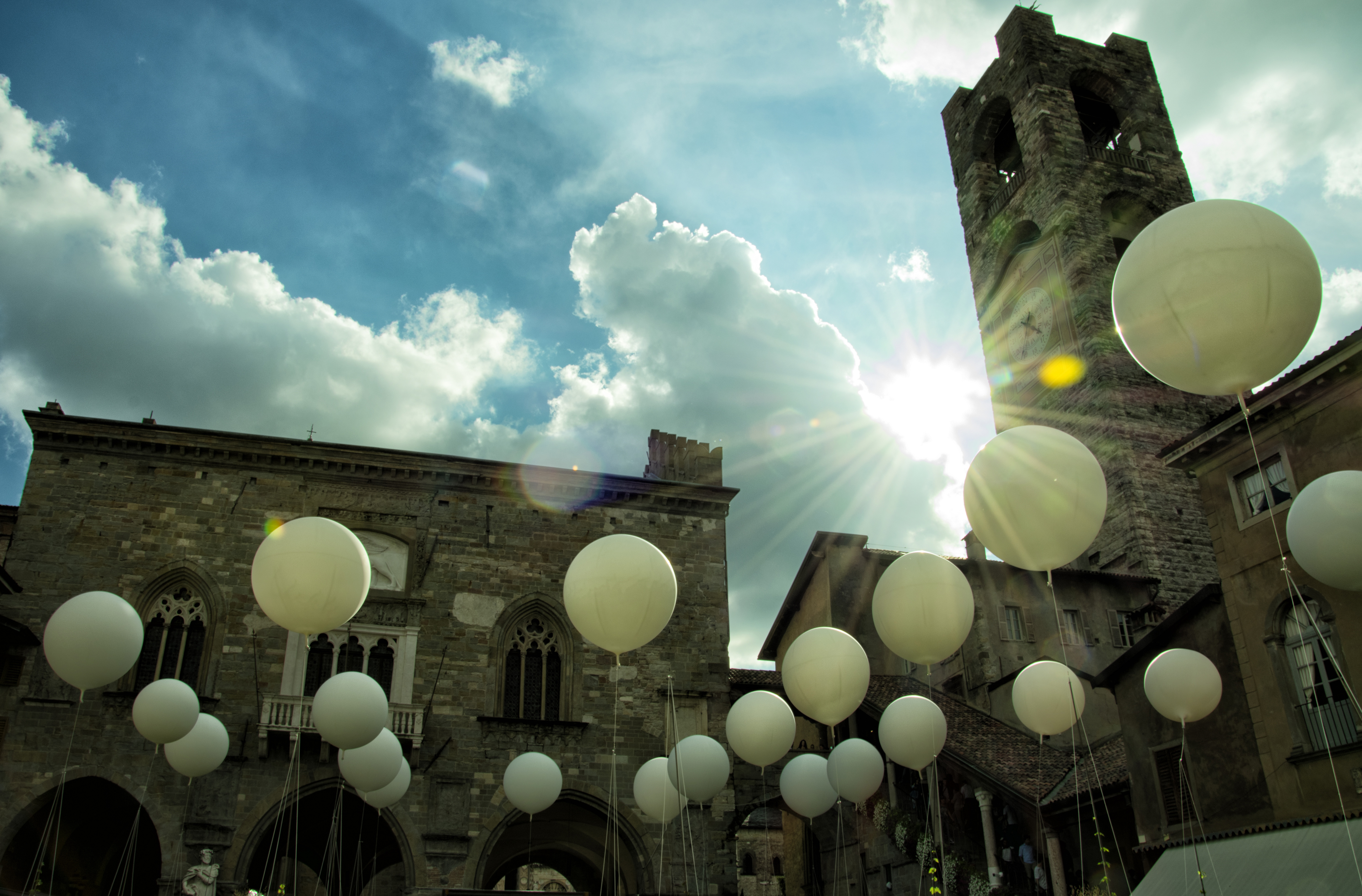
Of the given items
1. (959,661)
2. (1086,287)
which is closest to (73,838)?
(959,661)

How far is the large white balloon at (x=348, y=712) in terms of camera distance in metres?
10.7

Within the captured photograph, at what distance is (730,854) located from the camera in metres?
17.4

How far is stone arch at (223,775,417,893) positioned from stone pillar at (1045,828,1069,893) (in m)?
10.3

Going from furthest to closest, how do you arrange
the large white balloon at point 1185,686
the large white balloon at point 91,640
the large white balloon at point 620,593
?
the large white balloon at point 1185,686
the large white balloon at point 91,640
the large white balloon at point 620,593

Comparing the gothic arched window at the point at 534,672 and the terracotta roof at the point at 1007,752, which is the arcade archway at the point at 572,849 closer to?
the gothic arched window at the point at 534,672

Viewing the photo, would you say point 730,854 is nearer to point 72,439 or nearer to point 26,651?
point 26,651

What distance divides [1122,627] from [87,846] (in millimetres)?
22340

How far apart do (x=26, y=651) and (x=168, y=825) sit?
4.02 m

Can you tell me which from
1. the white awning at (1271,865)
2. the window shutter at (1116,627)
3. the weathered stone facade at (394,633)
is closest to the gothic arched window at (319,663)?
the weathered stone facade at (394,633)

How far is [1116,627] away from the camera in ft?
71.7

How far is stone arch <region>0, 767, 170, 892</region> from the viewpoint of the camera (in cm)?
1529

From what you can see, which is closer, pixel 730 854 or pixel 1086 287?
pixel 730 854

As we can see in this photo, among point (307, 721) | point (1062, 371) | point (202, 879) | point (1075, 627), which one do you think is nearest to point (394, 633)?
point (307, 721)

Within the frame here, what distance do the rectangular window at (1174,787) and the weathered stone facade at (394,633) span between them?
7.86 meters
